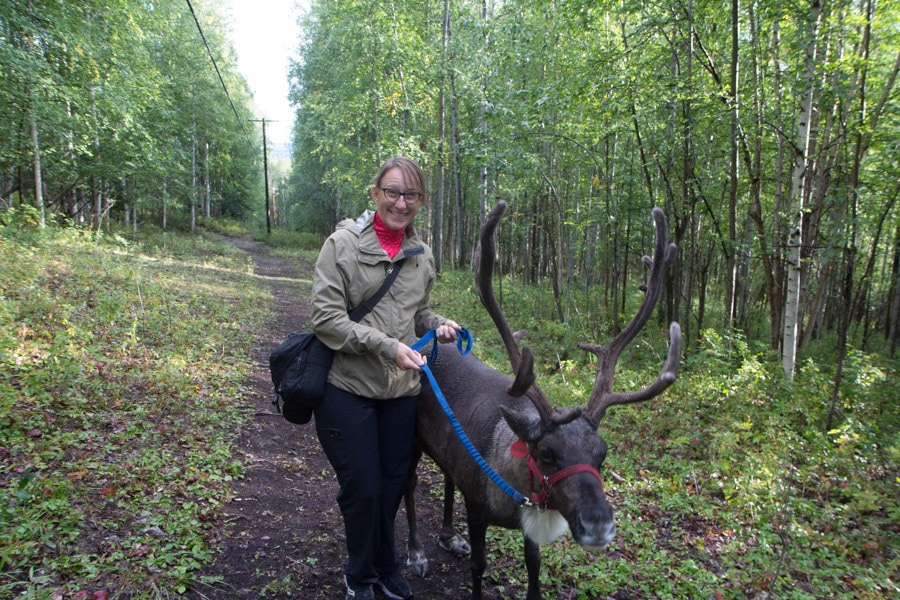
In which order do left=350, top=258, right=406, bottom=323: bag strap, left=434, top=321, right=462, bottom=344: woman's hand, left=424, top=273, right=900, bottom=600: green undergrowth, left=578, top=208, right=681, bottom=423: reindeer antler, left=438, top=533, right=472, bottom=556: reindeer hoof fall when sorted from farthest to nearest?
left=438, top=533, right=472, bottom=556: reindeer hoof, left=424, top=273, right=900, bottom=600: green undergrowth, left=434, top=321, right=462, bottom=344: woman's hand, left=350, top=258, right=406, bottom=323: bag strap, left=578, top=208, right=681, bottom=423: reindeer antler

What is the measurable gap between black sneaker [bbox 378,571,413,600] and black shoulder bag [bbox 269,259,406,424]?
129cm

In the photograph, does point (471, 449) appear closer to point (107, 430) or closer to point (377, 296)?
point (377, 296)

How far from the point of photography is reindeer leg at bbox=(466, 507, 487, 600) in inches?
133

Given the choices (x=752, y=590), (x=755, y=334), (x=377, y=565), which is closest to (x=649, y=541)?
(x=752, y=590)

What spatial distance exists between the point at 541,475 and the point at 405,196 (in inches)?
71.5

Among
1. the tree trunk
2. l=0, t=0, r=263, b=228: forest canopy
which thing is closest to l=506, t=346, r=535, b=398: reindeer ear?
the tree trunk

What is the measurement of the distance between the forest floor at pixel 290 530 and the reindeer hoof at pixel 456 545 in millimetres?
54

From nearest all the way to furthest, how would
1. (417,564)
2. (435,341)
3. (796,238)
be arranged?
(435,341)
(417,564)
(796,238)

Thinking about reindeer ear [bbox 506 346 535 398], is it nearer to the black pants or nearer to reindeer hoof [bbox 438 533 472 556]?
the black pants

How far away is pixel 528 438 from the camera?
114 inches

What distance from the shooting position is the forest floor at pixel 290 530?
3553 millimetres

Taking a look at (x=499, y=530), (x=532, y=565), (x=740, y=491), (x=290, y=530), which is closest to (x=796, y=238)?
(x=740, y=491)

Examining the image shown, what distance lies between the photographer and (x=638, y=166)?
40.8 feet

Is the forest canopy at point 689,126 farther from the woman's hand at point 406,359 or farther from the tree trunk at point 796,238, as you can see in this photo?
the woman's hand at point 406,359
